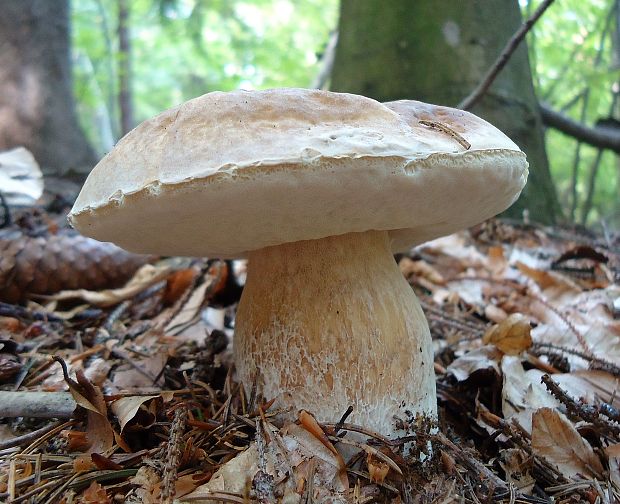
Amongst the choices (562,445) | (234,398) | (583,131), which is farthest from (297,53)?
(562,445)

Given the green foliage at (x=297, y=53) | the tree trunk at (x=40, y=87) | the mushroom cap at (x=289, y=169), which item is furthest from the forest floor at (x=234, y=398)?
the green foliage at (x=297, y=53)

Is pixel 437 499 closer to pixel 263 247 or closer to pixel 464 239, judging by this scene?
pixel 263 247

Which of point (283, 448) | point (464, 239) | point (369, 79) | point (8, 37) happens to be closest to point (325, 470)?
point (283, 448)

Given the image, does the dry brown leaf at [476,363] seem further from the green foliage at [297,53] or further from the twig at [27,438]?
the green foliage at [297,53]

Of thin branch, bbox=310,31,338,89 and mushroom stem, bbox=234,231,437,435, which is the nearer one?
mushroom stem, bbox=234,231,437,435

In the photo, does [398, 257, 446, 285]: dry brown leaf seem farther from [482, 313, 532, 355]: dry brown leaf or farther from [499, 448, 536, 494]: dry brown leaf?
[499, 448, 536, 494]: dry brown leaf

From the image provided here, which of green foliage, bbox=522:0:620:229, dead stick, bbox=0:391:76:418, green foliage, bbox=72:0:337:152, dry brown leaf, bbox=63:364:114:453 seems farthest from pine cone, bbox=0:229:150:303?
green foliage, bbox=522:0:620:229
